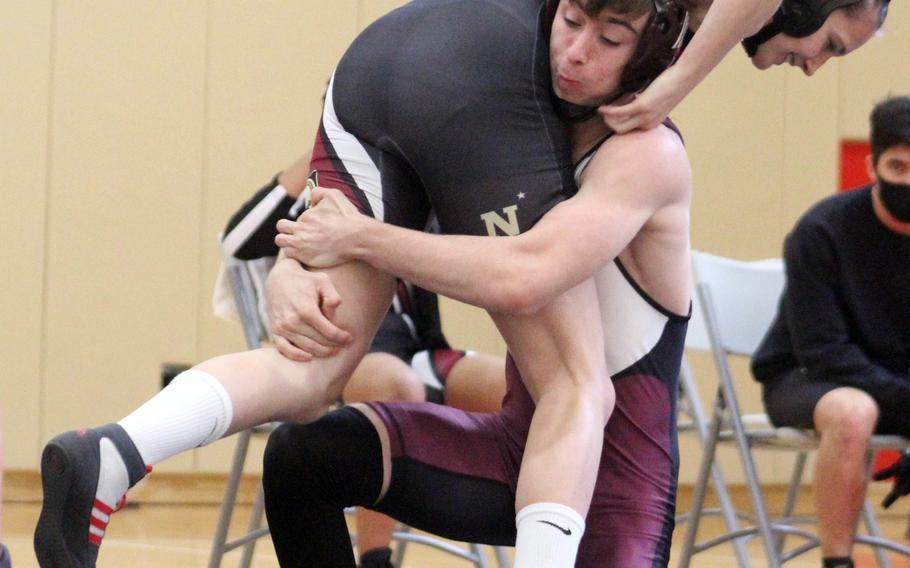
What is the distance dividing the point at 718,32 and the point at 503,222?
0.45 metres

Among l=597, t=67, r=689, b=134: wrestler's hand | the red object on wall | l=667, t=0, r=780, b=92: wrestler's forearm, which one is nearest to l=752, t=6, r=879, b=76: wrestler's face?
l=667, t=0, r=780, b=92: wrestler's forearm

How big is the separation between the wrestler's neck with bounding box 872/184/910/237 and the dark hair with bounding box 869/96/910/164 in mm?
103

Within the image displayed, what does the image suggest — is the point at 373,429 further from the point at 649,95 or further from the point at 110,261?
the point at 110,261

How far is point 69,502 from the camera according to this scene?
1.76m

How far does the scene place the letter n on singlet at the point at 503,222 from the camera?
206 cm

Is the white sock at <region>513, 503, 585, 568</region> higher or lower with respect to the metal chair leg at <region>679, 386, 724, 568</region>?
higher

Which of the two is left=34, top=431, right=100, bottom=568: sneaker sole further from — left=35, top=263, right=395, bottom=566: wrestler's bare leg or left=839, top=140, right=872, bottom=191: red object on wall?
left=839, top=140, right=872, bottom=191: red object on wall

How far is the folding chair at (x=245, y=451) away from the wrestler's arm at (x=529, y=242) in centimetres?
137

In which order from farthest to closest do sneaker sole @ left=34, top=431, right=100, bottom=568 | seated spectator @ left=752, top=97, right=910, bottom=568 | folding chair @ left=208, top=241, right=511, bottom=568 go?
seated spectator @ left=752, top=97, right=910, bottom=568
folding chair @ left=208, top=241, right=511, bottom=568
sneaker sole @ left=34, top=431, right=100, bottom=568

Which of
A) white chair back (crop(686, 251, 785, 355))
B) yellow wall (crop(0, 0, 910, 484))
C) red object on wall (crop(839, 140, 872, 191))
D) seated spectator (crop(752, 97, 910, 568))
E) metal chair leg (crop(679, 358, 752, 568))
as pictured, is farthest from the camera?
red object on wall (crop(839, 140, 872, 191))

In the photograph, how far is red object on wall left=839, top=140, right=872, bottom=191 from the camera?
21.8 ft

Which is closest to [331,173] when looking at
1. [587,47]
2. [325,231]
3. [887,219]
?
[325,231]

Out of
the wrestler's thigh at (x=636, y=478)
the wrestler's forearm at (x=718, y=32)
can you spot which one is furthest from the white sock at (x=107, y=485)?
the wrestler's forearm at (x=718, y=32)

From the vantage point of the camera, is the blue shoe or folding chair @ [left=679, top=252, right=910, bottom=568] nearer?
the blue shoe
